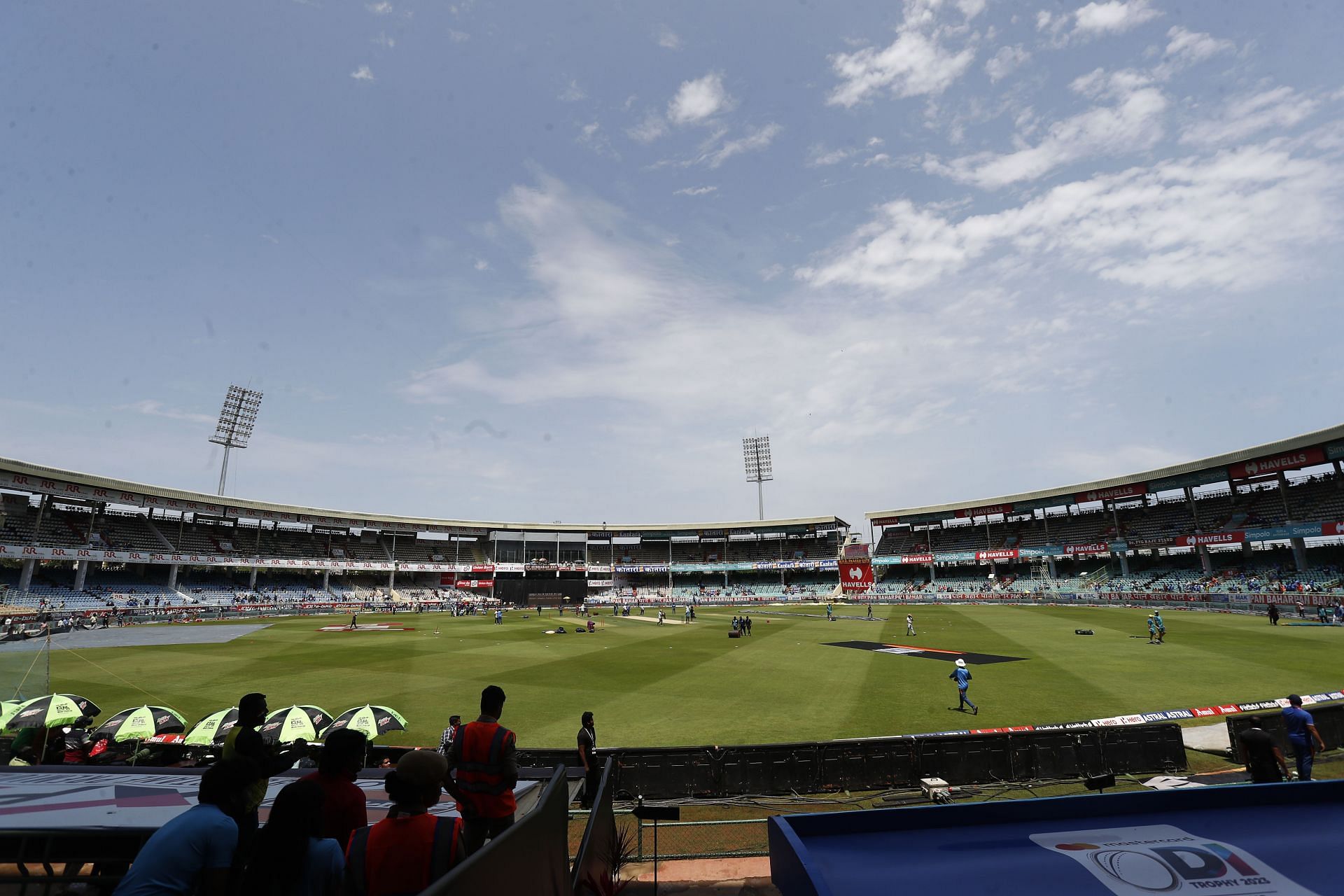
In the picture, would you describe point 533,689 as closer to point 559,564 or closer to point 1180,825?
point 1180,825

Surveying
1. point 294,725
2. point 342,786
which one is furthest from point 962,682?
point 342,786

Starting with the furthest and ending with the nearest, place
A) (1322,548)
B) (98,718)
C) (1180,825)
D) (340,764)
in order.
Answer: (1322,548) → (98,718) → (340,764) → (1180,825)

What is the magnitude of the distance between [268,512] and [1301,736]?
84815 millimetres

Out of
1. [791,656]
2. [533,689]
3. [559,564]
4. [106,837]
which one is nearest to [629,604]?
[559,564]

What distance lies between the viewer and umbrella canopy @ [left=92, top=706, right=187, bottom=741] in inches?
451

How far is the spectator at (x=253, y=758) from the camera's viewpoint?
356 centimetres

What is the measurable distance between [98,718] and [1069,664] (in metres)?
31.3

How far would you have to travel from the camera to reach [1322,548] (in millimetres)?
52375

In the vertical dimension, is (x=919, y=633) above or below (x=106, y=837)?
below

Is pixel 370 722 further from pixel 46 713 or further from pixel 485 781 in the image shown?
pixel 485 781

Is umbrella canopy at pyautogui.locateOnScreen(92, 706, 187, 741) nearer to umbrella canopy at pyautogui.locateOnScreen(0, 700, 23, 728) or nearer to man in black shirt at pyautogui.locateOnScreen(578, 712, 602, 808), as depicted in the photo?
umbrella canopy at pyautogui.locateOnScreen(0, 700, 23, 728)

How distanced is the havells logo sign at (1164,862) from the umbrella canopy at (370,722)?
11996 mm

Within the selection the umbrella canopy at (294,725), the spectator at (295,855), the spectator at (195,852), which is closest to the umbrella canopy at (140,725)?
the umbrella canopy at (294,725)

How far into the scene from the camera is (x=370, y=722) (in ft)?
39.6
